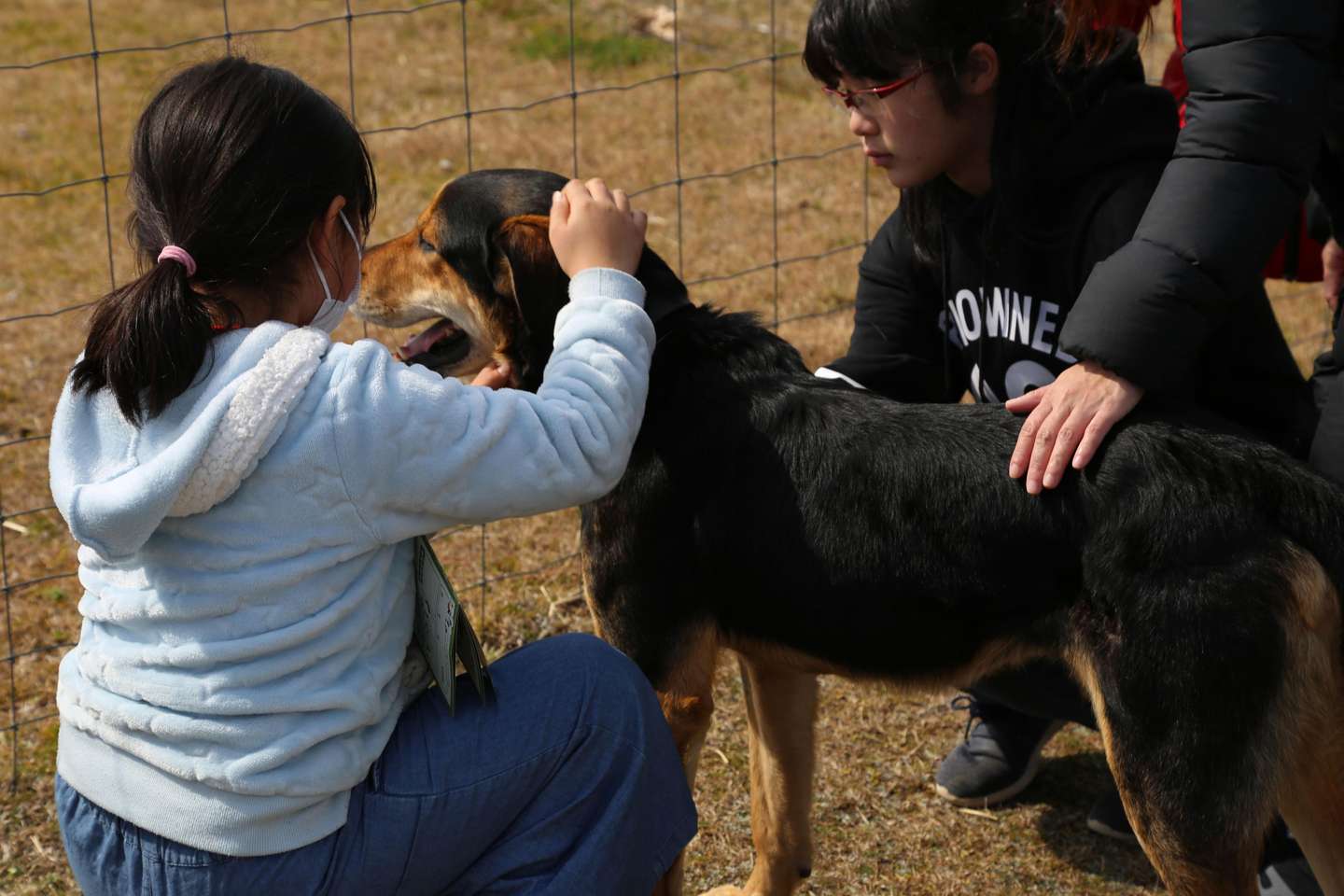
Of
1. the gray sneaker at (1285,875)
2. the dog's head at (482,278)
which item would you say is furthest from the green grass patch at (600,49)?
the gray sneaker at (1285,875)

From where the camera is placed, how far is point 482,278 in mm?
3191

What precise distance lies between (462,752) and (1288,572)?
1416 mm

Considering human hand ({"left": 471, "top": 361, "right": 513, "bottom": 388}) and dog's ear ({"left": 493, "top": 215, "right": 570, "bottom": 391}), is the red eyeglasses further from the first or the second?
human hand ({"left": 471, "top": 361, "right": 513, "bottom": 388})

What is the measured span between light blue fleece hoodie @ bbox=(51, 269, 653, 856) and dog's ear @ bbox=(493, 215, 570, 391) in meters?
0.77

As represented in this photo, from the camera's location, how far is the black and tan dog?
97.7 inches

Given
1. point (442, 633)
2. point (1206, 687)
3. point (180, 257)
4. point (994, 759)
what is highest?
point (180, 257)

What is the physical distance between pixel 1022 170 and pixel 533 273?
1.10m

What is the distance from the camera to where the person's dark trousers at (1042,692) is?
3277 millimetres

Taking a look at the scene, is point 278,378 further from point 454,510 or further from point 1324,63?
point 1324,63

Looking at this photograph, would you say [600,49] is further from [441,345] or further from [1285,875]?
[1285,875]

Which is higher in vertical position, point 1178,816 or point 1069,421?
point 1069,421

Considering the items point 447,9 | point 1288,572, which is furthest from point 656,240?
point 1288,572

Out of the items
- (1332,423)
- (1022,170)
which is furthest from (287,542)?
(1332,423)

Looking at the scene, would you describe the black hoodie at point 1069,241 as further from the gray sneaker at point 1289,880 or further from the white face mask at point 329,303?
the white face mask at point 329,303
